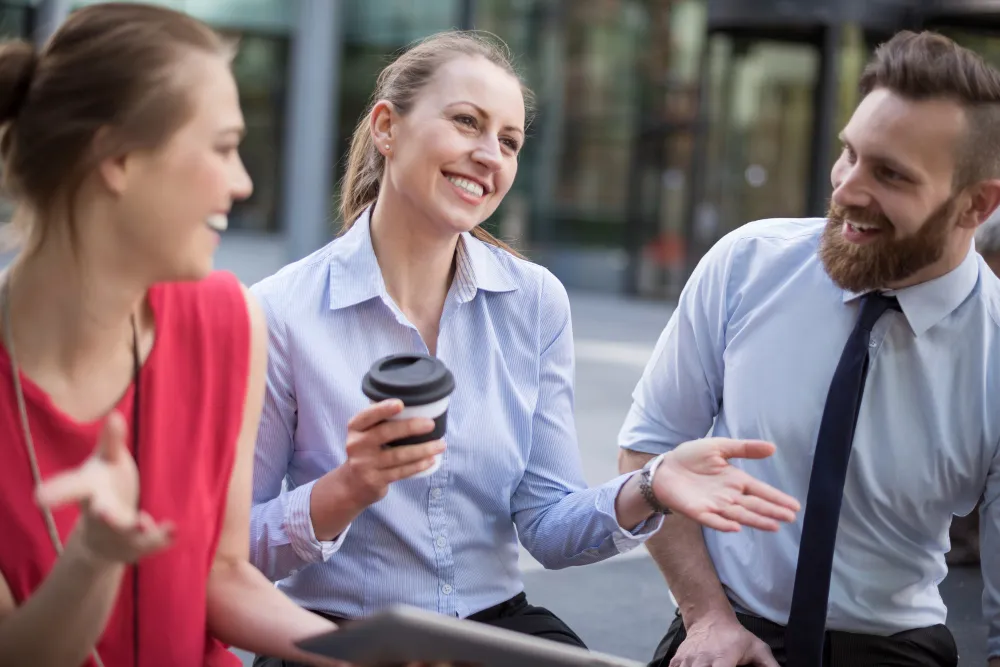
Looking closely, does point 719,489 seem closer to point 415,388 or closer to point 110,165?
point 415,388

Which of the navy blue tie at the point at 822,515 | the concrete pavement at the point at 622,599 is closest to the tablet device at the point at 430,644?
the navy blue tie at the point at 822,515

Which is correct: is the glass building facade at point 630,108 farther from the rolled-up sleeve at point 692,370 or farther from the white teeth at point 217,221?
the white teeth at point 217,221

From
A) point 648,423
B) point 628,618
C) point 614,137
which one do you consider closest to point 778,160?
point 614,137

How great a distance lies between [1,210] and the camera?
1907 mm

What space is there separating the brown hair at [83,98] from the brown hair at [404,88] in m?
0.83

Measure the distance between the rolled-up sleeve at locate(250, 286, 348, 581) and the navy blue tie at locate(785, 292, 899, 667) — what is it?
957mm

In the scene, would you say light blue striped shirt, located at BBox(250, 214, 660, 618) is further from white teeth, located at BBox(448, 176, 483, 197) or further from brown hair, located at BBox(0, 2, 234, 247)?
brown hair, located at BBox(0, 2, 234, 247)

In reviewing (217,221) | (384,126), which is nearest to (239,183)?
(217,221)

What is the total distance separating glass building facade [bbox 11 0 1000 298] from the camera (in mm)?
11852

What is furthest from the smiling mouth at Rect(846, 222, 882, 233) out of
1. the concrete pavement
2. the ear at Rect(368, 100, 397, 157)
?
the concrete pavement

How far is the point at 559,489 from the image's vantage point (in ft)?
8.19

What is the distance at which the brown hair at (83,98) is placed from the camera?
1673 mm

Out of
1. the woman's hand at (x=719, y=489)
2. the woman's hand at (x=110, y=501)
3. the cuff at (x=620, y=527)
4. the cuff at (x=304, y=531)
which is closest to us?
the woman's hand at (x=110, y=501)

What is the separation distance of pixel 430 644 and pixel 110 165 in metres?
0.82
